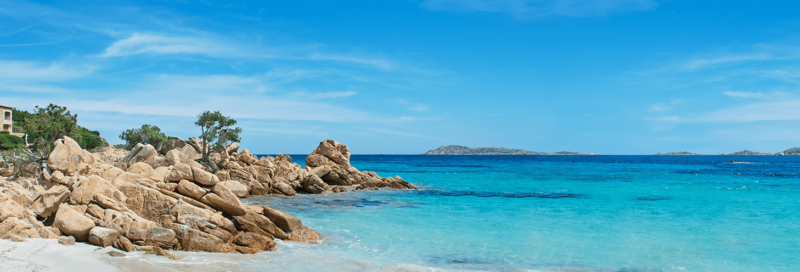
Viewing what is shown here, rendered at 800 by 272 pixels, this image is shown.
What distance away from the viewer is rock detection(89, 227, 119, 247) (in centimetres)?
1434

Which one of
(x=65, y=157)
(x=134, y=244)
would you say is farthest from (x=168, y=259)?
(x=65, y=157)

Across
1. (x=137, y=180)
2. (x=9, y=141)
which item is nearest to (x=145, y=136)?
(x=9, y=141)

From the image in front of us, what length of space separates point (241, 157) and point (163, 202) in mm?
29208

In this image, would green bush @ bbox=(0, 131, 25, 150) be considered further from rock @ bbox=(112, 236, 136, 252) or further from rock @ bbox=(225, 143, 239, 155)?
rock @ bbox=(112, 236, 136, 252)

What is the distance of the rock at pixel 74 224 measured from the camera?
14773mm

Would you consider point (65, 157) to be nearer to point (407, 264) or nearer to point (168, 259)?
point (168, 259)

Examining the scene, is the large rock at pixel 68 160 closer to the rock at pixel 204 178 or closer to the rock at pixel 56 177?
the rock at pixel 56 177

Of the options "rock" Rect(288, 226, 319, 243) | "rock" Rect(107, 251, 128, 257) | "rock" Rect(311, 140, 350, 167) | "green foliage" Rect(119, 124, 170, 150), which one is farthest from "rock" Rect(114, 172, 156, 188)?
"green foliage" Rect(119, 124, 170, 150)

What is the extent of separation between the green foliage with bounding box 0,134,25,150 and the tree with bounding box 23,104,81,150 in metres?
26.4

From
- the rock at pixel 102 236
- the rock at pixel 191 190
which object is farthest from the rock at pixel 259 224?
the rock at pixel 102 236

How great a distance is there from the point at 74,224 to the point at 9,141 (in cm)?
5651

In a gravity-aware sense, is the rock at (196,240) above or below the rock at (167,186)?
below

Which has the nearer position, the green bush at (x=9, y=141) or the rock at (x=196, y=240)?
the rock at (x=196, y=240)

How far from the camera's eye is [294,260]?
14508 mm
